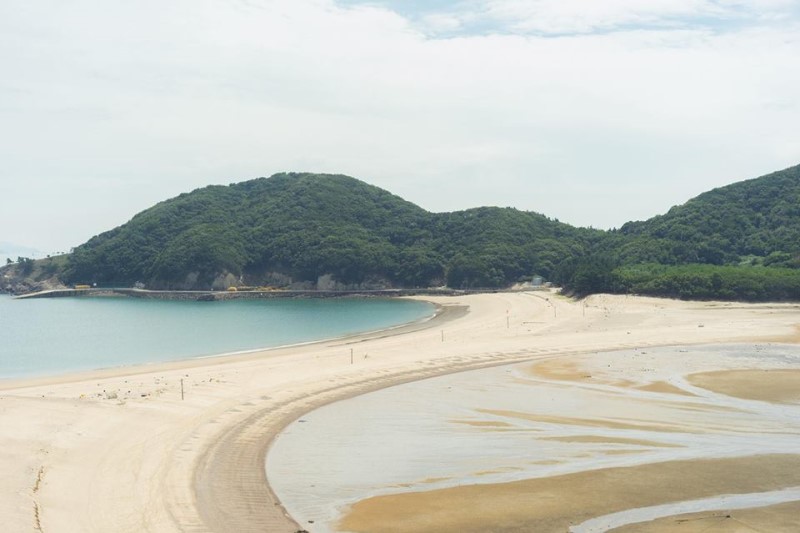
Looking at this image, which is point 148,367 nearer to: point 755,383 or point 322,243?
point 755,383

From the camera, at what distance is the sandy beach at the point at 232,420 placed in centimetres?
1406

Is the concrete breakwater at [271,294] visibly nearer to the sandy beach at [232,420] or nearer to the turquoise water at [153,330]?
the turquoise water at [153,330]

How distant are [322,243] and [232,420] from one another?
4307 inches

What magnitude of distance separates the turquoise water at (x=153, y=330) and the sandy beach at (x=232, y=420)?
695 centimetres

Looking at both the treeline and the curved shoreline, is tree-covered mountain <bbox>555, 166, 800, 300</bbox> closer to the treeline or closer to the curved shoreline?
the treeline

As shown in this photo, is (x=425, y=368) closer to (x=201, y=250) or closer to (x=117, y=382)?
(x=117, y=382)

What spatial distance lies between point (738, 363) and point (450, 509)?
22.6 metres

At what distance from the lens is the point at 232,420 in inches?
862

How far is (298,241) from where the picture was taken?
13400cm

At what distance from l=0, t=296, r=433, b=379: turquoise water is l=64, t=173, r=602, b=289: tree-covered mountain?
86.0 feet

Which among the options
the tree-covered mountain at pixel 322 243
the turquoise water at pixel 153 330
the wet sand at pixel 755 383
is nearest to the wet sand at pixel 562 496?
the wet sand at pixel 755 383

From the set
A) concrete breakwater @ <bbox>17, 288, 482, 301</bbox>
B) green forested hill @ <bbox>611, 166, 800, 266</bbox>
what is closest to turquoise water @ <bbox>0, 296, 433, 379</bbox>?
concrete breakwater @ <bbox>17, 288, 482, 301</bbox>

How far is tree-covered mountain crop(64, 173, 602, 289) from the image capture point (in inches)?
4872

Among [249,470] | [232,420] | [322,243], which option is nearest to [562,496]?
[249,470]
